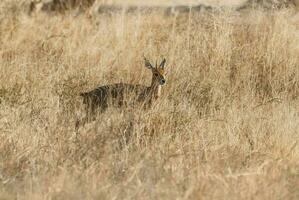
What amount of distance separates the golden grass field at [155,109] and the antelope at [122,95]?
0.44 ft

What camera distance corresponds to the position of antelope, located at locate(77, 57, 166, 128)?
20.2ft

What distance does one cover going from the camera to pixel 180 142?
5.38 metres

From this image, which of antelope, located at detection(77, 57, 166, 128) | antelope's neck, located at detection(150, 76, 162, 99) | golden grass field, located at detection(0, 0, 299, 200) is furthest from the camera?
antelope's neck, located at detection(150, 76, 162, 99)

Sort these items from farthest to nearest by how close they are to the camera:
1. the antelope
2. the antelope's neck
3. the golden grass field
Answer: the antelope's neck
the antelope
the golden grass field

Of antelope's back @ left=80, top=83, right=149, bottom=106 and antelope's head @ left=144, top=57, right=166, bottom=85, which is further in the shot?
antelope's head @ left=144, top=57, right=166, bottom=85

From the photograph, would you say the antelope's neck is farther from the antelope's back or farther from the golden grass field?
the golden grass field

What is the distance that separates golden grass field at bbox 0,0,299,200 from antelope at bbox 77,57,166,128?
0.13m

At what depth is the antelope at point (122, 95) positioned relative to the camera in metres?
6.16

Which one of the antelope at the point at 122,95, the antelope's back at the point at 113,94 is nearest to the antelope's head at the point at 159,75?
the antelope at the point at 122,95

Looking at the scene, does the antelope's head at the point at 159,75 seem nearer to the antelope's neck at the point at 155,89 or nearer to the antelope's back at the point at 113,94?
the antelope's neck at the point at 155,89

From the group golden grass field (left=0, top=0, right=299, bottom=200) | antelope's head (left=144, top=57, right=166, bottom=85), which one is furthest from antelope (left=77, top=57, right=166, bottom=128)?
golden grass field (left=0, top=0, right=299, bottom=200)

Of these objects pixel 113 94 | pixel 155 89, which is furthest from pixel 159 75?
pixel 113 94

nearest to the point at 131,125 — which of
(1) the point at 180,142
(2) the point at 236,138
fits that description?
(1) the point at 180,142

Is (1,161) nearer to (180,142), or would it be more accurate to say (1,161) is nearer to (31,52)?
(180,142)
